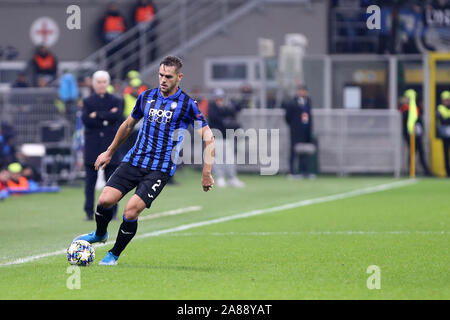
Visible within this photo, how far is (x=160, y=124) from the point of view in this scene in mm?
10047

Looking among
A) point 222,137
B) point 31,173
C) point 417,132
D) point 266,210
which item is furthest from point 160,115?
point 417,132

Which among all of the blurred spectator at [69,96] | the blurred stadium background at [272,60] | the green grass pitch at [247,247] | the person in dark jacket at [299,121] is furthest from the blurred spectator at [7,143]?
the person in dark jacket at [299,121]

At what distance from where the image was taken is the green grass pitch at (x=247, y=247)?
28.3ft

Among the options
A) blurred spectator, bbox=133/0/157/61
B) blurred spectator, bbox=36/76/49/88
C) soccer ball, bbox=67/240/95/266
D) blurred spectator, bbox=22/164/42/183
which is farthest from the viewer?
blurred spectator, bbox=133/0/157/61

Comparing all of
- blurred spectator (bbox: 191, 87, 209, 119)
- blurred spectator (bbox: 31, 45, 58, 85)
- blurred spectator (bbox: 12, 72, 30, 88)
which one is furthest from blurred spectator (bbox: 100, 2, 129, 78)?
blurred spectator (bbox: 12, 72, 30, 88)

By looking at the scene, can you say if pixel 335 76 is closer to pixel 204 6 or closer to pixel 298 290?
pixel 204 6

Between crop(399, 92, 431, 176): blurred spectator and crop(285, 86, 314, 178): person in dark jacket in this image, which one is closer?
crop(285, 86, 314, 178): person in dark jacket

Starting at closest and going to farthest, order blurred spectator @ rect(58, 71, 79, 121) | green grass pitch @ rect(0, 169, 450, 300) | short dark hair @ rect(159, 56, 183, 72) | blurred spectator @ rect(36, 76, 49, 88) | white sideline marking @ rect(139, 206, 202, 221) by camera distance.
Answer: green grass pitch @ rect(0, 169, 450, 300)
short dark hair @ rect(159, 56, 183, 72)
white sideline marking @ rect(139, 206, 202, 221)
blurred spectator @ rect(58, 71, 79, 121)
blurred spectator @ rect(36, 76, 49, 88)

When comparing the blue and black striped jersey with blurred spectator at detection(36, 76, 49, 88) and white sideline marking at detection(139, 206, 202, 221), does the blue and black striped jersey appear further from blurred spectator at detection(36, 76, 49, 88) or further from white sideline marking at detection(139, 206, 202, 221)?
blurred spectator at detection(36, 76, 49, 88)

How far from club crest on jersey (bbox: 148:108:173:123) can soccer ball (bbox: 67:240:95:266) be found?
1378 mm

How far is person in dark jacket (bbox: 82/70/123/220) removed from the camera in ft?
49.3

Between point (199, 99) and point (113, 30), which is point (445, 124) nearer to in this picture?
point (199, 99)

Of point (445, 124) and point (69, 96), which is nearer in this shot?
point (69, 96)

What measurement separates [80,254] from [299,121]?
51.0 feet
